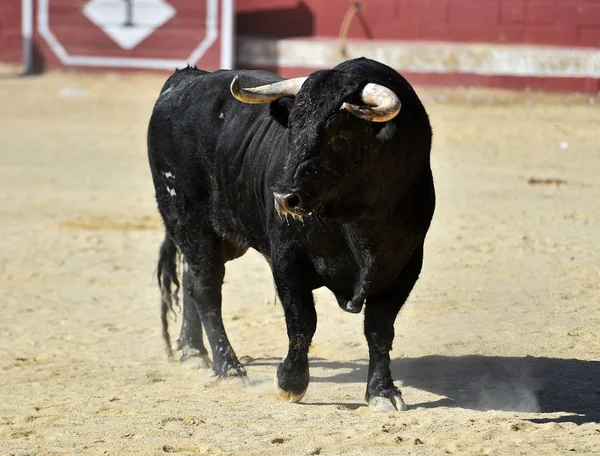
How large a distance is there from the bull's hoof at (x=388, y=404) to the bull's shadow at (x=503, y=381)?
A: 3.8 inches

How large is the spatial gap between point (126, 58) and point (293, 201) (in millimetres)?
12434

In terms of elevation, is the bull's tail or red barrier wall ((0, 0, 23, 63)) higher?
the bull's tail

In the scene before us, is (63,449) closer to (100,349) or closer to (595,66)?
(100,349)

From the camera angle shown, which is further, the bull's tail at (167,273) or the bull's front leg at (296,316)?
the bull's tail at (167,273)

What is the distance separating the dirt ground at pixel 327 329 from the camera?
4.37m

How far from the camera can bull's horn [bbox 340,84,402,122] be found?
4227 millimetres

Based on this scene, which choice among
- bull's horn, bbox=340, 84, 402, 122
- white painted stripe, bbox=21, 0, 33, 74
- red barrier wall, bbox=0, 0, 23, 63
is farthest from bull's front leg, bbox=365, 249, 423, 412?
red barrier wall, bbox=0, 0, 23, 63

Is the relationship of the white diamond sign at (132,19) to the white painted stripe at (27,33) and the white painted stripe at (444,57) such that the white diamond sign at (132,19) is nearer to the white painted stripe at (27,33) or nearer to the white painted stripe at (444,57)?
the white painted stripe at (27,33)

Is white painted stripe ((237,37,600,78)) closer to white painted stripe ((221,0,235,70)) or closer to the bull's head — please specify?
white painted stripe ((221,0,235,70))

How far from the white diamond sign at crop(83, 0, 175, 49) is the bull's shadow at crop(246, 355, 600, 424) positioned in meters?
11.1

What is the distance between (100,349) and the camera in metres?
6.21

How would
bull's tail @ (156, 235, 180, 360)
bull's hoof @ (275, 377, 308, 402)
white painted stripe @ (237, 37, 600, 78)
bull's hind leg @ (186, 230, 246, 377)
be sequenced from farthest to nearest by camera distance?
1. white painted stripe @ (237, 37, 600, 78)
2. bull's tail @ (156, 235, 180, 360)
3. bull's hind leg @ (186, 230, 246, 377)
4. bull's hoof @ (275, 377, 308, 402)

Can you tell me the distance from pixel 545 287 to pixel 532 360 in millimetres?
1499

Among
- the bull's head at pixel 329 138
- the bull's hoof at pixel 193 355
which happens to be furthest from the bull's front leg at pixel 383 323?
the bull's hoof at pixel 193 355
